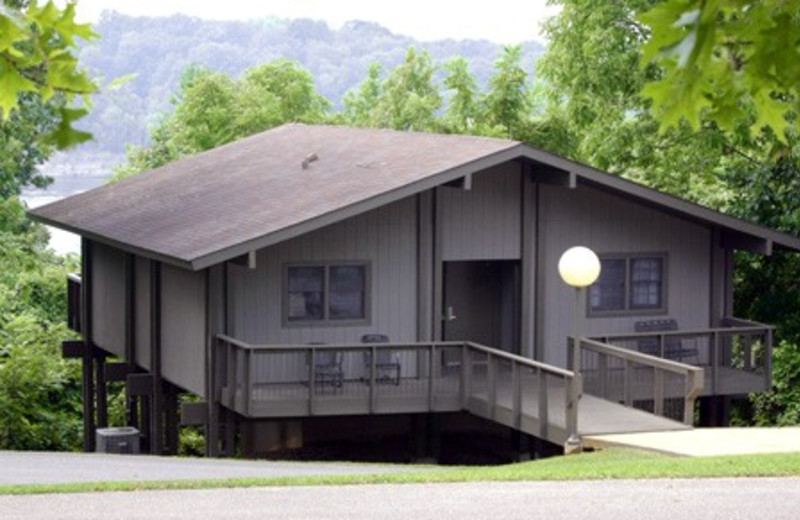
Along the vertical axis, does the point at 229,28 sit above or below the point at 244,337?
above

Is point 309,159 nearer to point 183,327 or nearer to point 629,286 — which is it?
point 183,327

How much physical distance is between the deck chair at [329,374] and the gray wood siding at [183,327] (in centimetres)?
151

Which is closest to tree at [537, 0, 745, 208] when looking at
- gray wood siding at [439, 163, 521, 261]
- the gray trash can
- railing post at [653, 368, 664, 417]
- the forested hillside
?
gray wood siding at [439, 163, 521, 261]

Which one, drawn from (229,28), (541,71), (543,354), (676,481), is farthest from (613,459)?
(229,28)

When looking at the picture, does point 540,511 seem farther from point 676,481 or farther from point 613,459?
point 613,459

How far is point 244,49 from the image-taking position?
125m

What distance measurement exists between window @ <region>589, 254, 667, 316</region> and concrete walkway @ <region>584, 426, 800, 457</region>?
4.47m

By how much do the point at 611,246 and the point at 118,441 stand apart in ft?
24.4

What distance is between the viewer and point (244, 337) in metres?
20.8

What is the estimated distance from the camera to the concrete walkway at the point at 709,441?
16.7 meters

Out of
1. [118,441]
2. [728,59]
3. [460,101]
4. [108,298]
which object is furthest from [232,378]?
[460,101]

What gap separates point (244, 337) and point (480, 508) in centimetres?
838

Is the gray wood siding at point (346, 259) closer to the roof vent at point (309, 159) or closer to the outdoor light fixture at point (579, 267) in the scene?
the roof vent at point (309, 159)

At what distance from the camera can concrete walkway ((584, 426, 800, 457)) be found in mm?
16703
